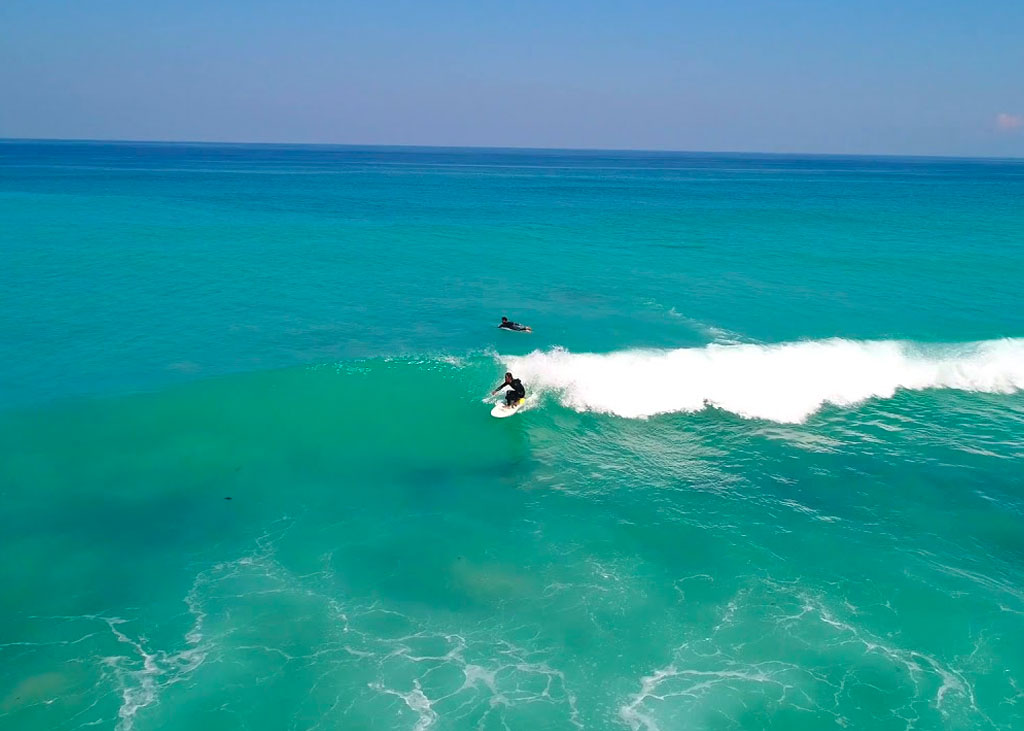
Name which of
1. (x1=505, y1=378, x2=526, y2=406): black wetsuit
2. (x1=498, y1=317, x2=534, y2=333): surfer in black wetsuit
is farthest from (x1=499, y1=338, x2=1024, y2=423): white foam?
(x1=498, y1=317, x2=534, y2=333): surfer in black wetsuit

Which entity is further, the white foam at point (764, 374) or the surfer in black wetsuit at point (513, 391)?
the white foam at point (764, 374)

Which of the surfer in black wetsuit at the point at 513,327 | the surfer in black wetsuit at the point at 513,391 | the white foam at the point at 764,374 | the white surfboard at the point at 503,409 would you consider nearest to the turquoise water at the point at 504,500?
the white foam at the point at 764,374

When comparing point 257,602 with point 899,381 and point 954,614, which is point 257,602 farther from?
point 899,381

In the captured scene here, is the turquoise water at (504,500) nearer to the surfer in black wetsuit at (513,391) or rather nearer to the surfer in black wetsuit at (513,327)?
the surfer in black wetsuit at (513,391)

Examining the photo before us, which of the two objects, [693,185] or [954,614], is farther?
[693,185]

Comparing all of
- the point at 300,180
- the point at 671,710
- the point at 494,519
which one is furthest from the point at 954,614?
the point at 300,180
